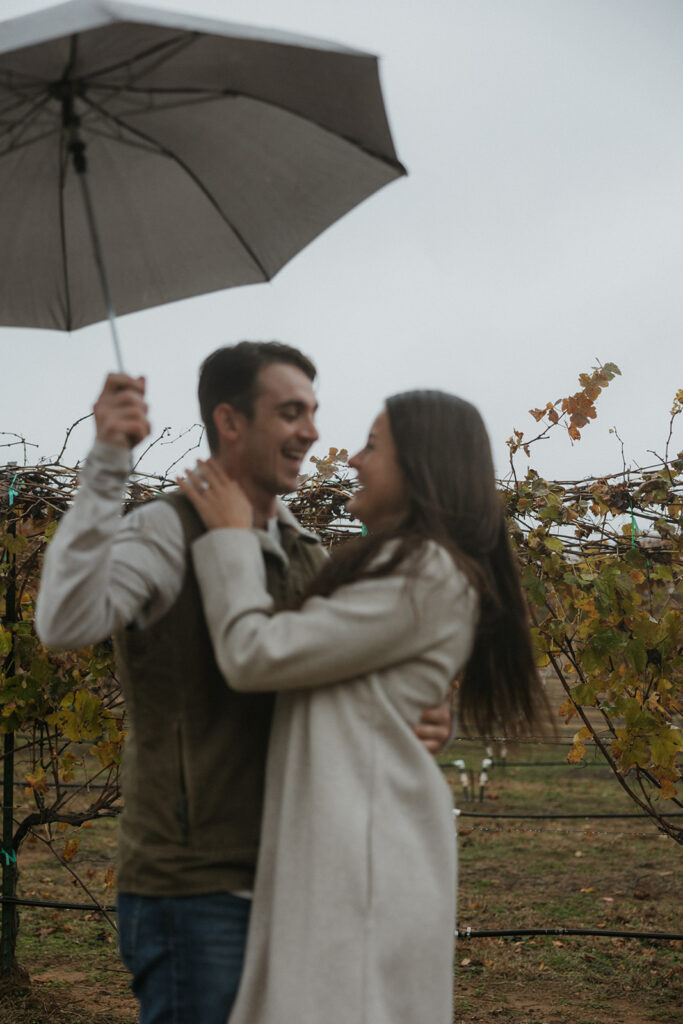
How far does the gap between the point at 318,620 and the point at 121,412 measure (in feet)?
1.50

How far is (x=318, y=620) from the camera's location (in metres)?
1.51

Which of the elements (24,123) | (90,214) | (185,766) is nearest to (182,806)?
(185,766)

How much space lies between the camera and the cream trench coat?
148cm

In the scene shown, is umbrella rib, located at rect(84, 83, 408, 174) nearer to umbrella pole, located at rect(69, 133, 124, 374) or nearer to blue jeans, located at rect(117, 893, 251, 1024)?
umbrella pole, located at rect(69, 133, 124, 374)

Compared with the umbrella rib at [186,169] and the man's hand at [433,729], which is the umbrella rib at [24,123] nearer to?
the umbrella rib at [186,169]

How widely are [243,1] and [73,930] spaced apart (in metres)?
5.35

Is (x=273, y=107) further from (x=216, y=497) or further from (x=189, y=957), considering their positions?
(x=189, y=957)

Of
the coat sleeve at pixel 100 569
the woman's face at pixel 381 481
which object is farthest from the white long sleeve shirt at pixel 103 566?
the woman's face at pixel 381 481

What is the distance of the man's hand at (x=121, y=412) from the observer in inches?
58.6

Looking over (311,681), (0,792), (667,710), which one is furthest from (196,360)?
(0,792)

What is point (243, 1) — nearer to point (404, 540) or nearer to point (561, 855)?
point (404, 540)

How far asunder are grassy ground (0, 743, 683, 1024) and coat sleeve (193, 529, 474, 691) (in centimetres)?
105

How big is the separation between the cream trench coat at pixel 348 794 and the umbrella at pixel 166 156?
0.71 meters

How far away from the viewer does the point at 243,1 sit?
2857mm
